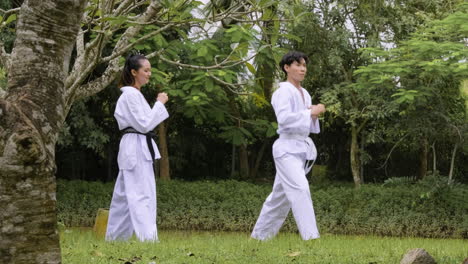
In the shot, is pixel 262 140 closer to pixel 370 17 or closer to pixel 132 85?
pixel 370 17

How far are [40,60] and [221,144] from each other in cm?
1808

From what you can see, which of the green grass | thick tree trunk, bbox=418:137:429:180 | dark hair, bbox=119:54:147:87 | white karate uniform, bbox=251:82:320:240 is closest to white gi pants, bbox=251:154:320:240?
white karate uniform, bbox=251:82:320:240

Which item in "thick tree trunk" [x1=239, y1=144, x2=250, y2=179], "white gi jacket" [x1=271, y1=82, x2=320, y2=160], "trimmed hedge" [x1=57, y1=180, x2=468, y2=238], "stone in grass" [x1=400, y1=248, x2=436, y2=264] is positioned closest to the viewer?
"stone in grass" [x1=400, y1=248, x2=436, y2=264]

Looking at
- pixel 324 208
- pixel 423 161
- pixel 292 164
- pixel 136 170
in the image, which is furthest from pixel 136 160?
pixel 423 161

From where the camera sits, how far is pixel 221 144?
866 inches

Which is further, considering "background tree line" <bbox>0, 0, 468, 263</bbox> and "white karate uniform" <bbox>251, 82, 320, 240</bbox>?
"background tree line" <bbox>0, 0, 468, 263</bbox>

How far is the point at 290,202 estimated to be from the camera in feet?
25.5

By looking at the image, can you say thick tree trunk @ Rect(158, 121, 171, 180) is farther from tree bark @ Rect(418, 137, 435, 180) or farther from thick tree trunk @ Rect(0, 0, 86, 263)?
thick tree trunk @ Rect(0, 0, 86, 263)

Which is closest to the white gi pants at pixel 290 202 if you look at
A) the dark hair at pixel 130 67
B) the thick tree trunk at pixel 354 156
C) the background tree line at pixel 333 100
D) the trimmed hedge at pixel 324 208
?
the dark hair at pixel 130 67

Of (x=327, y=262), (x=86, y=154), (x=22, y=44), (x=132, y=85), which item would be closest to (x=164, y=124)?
(x=86, y=154)

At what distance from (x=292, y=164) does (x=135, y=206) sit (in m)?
1.64

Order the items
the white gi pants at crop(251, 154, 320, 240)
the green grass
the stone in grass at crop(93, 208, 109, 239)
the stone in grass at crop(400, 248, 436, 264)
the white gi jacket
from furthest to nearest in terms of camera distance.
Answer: the stone in grass at crop(93, 208, 109, 239) < the white gi jacket < the white gi pants at crop(251, 154, 320, 240) < the green grass < the stone in grass at crop(400, 248, 436, 264)

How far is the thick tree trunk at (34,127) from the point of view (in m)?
3.75

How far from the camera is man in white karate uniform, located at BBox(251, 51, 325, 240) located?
25.3 feet
